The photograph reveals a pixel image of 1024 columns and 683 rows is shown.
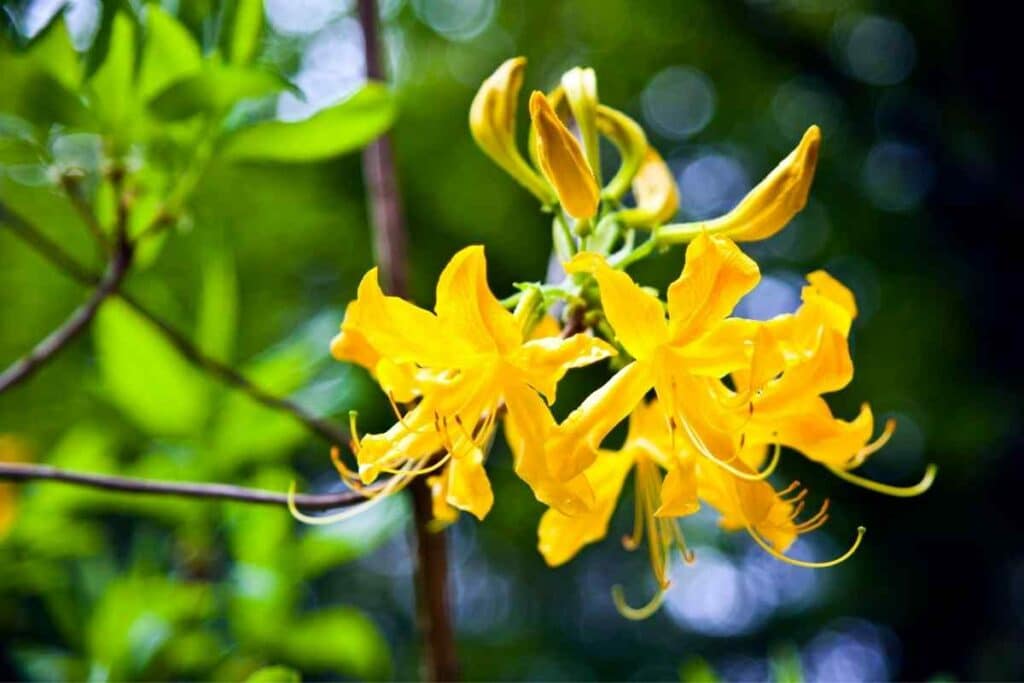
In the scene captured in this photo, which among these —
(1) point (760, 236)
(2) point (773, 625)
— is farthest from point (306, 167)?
(1) point (760, 236)

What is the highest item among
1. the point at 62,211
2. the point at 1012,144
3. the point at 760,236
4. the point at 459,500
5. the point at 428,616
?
the point at 760,236

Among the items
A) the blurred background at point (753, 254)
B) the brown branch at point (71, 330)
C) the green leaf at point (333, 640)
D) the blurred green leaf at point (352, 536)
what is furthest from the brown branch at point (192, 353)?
the blurred background at point (753, 254)

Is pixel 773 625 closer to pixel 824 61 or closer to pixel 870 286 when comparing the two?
pixel 870 286

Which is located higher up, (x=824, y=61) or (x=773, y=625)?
(x=824, y=61)

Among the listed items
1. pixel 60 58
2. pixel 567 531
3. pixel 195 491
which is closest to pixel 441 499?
pixel 567 531

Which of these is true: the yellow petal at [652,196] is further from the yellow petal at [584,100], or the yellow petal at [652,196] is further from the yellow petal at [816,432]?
the yellow petal at [816,432]

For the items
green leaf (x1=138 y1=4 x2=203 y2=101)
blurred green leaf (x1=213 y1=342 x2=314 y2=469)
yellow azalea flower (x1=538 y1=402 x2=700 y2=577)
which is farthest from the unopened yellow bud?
blurred green leaf (x1=213 y1=342 x2=314 y2=469)

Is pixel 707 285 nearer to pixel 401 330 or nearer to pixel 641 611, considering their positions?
pixel 401 330
